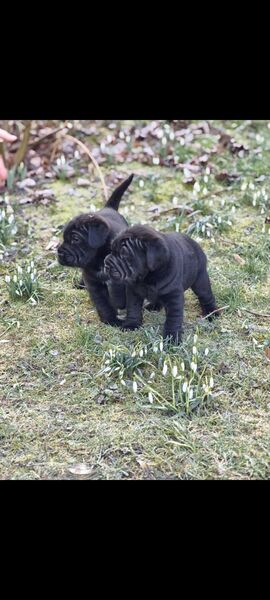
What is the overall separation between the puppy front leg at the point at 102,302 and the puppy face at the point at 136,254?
0.67 meters

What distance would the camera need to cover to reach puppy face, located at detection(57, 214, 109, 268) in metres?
5.43

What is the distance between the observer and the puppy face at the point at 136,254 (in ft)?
16.9

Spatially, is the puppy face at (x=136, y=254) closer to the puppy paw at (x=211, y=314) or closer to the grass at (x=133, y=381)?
the grass at (x=133, y=381)

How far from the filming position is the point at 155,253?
5156 mm

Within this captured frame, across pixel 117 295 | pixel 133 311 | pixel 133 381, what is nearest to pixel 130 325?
pixel 133 311

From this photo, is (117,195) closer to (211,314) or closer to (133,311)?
(133,311)

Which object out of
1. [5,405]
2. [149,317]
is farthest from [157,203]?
[5,405]

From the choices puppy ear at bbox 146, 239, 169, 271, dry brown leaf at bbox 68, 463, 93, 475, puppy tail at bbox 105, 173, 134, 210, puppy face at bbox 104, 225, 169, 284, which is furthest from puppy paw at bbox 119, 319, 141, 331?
dry brown leaf at bbox 68, 463, 93, 475

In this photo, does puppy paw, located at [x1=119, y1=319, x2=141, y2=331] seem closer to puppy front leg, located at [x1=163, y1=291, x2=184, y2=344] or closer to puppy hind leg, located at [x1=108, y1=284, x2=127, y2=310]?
puppy hind leg, located at [x1=108, y1=284, x2=127, y2=310]

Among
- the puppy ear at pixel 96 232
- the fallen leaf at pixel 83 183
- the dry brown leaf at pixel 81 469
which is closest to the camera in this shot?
the dry brown leaf at pixel 81 469

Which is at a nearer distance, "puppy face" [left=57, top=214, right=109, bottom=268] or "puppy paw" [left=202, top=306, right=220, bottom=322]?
"puppy face" [left=57, top=214, right=109, bottom=268]

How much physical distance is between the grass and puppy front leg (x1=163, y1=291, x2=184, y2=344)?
0.29ft

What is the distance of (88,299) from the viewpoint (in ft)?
21.5

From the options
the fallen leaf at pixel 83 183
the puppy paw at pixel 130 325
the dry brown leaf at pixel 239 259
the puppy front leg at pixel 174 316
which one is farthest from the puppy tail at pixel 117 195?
the fallen leaf at pixel 83 183
